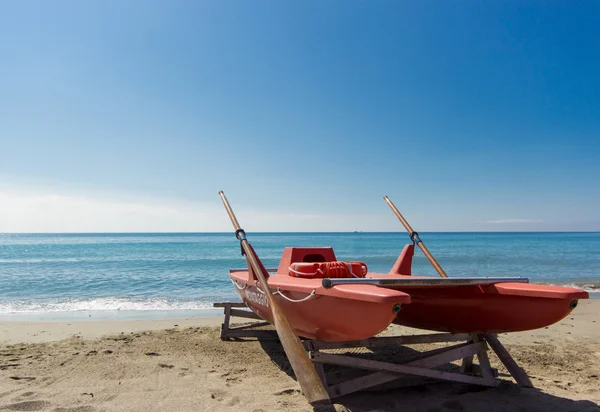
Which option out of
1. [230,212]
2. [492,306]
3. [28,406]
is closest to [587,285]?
[492,306]

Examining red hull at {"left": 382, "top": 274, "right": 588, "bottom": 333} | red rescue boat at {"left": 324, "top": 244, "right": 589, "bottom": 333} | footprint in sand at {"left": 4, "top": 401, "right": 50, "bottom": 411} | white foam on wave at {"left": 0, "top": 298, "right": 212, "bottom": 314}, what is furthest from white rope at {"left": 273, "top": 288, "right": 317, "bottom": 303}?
white foam on wave at {"left": 0, "top": 298, "right": 212, "bottom": 314}

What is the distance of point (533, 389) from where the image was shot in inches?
157

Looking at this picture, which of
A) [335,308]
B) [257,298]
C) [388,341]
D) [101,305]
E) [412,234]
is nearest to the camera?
[335,308]

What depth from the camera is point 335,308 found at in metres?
3.42

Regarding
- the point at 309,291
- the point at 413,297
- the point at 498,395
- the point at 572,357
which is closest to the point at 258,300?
the point at 309,291

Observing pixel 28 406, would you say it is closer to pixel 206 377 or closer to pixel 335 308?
pixel 206 377

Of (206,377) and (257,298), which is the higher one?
(257,298)

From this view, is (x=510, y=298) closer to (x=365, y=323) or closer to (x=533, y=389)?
(x=533, y=389)

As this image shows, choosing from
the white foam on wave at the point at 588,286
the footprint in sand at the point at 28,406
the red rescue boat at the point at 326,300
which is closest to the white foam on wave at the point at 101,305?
the red rescue boat at the point at 326,300

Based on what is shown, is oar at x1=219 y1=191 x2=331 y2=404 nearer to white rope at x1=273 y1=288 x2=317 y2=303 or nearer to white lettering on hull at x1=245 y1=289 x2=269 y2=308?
white rope at x1=273 y1=288 x2=317 y2=303

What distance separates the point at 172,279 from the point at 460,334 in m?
14.1

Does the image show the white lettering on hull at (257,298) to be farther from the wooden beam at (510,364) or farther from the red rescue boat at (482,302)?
the wooden beam at (510,364)

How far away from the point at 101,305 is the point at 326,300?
908 centimetres

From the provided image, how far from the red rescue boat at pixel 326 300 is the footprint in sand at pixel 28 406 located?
89.4 inches
